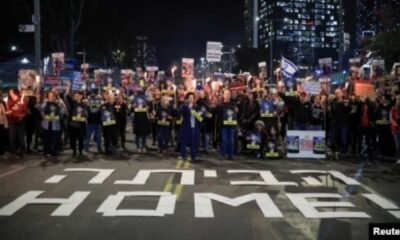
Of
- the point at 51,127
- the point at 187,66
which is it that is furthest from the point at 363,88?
the point at 51,127

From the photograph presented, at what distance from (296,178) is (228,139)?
3.90m

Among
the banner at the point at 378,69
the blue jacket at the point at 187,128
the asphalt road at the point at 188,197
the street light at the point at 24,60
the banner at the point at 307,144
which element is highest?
the street light at the point at 24,60

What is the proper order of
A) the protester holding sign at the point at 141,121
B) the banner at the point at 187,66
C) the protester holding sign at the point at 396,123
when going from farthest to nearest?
the banner at the point at 187,66 → the protester holding sign at the point at 141,121 → the protester holding sign at the point at 396,123

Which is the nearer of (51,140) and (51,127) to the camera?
(51,127)

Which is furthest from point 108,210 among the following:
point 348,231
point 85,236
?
point 348,231

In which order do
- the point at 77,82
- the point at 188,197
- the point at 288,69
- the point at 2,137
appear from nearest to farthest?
the point at 188,197 → the point at 2,137 → the point at 288,69 → the point at 77,82

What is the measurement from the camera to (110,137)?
18.0 m

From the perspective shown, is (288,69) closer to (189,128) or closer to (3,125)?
(189,128)

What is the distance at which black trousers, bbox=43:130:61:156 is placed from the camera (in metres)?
17.3

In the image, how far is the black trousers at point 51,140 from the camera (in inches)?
681

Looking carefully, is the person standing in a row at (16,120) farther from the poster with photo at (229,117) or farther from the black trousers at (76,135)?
the poster with photo at (229,117)

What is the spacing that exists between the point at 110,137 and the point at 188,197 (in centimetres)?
760

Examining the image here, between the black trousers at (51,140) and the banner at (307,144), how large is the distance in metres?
6.62

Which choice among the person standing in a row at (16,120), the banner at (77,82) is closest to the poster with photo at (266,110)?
the person standing in a row at (16,120)
